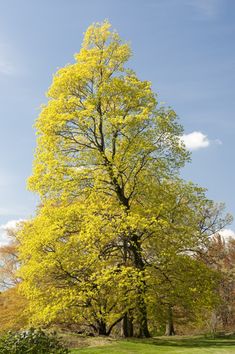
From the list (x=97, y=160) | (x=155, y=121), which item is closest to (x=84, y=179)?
(x=97, y=160)

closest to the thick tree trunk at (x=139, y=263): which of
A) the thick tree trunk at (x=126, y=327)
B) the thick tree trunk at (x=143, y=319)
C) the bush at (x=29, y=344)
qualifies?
the thick tree trunk at (x=143, y=319)

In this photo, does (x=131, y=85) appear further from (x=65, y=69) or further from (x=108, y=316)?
(x=108, y=316)

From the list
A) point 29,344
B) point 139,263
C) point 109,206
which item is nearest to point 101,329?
point 139,263

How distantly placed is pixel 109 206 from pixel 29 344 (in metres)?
8.08

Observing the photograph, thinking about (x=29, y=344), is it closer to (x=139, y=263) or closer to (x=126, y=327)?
(x=139, y=263)

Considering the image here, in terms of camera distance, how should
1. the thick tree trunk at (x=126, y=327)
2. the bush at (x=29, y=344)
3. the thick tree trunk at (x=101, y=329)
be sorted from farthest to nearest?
the thick tree trunk at (x=101, y=329) < the thick tree trunk at (x=126, y=327) < the bush at (x=29, y=344)

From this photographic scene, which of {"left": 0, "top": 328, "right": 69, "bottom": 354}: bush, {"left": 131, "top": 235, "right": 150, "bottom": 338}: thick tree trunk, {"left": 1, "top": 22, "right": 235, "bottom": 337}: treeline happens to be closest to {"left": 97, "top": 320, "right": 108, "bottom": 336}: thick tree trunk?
{"left": 1, "top": 22, "right": 235, "bottom": 337}: treeline

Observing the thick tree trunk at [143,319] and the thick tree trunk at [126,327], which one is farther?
the thick tree trunk at [126,327]

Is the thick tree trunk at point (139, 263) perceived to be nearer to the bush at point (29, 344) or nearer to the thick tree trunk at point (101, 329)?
the thick tree trunk at point (101, 329)

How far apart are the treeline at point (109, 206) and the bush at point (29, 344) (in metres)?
4.97

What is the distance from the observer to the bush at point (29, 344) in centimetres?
1138

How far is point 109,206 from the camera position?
1886 centimetres

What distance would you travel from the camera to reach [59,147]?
19828mm

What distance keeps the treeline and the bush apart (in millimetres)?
→ 4967
